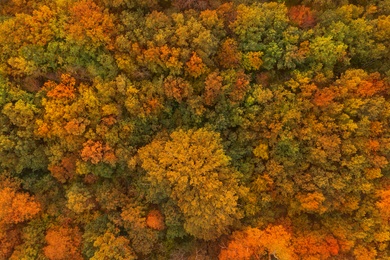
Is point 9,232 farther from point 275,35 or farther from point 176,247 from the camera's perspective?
point 275,35

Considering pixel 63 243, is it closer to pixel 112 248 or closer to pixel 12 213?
pixel 112 248

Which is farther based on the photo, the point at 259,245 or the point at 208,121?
the point at 208,121

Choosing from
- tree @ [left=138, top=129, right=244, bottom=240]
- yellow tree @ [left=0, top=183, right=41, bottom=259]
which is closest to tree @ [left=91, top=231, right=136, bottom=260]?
tree @ [left=138, top=129, right=244, bottom=240]

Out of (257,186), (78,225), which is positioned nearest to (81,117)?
(78,225)

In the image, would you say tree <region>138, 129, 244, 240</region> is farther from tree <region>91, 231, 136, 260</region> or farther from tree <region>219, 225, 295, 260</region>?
tree <region>91, 231, 136, 260</region>

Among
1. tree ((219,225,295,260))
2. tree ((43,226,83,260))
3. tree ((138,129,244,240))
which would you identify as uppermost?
tree ((138,129,244,240))

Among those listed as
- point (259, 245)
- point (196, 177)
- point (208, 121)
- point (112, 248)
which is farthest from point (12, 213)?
point (259, 245)
